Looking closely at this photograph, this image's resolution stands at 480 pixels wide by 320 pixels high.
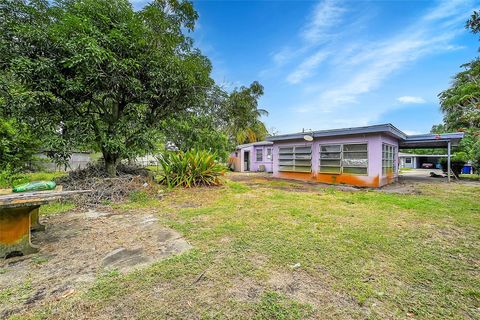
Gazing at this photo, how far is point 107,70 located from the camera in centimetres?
491

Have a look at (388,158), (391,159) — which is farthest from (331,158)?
(391,159)

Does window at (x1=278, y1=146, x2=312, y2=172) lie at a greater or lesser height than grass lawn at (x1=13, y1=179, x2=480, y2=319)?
greater

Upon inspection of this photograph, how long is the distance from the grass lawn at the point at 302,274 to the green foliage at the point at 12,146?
771cm

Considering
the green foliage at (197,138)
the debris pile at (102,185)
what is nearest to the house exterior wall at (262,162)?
the green foliage at (197,138)

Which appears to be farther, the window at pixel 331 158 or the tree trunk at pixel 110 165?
the window at pixel 331 158

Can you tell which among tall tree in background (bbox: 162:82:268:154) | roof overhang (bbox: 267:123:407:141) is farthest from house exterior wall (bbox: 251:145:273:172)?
roof overhang (bbox: 267:123:407:141)

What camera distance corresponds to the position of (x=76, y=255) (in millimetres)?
2383

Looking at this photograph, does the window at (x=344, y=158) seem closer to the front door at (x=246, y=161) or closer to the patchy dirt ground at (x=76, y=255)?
the patchy dirt ground at (x=76, y=255)

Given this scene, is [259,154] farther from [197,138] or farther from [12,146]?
[12,146]

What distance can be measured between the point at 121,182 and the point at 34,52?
3.62 metres

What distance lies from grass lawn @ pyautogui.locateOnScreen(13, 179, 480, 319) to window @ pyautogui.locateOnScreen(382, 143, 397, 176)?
16.7ft

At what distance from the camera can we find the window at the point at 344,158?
27.4 ft

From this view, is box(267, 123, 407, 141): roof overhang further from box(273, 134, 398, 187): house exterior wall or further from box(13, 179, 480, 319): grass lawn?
box(13, 179, 480, 319): grass lawn

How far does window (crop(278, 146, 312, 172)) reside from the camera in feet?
33.0
